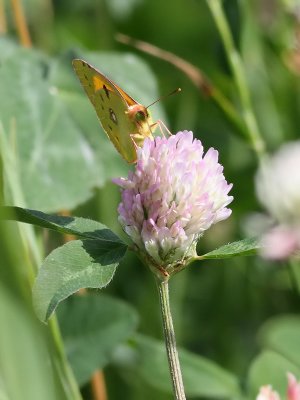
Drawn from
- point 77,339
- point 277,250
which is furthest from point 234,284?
point 277,250

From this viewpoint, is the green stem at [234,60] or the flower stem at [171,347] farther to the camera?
the green stem at [234,60]

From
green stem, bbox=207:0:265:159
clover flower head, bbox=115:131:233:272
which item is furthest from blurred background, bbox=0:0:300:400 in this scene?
clover flower head, bbox=115:131:233:272

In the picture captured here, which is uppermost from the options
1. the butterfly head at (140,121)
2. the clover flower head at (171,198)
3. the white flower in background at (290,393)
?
the butterfly head at (140,121)

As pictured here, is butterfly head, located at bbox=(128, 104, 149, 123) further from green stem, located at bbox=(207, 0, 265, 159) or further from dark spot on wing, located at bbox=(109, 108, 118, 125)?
green stem, located at bbox=(207, 0, 265, 159)

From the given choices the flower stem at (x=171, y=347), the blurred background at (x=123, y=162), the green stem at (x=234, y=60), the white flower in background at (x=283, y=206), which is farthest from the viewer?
the green stem at (x=234, y=60)

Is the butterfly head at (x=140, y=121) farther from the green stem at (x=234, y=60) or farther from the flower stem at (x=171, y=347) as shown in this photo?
the green stem at (x=234, y=60)

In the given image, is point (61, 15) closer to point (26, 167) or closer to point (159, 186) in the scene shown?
point (26, 167)

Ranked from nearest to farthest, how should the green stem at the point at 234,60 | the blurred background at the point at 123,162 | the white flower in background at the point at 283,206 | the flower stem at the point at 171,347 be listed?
the flower stem at the point at 171,347
the white flower in background at the point at 283,206
the blurred background at the point at 123,162
the green stem at the point at 234,60

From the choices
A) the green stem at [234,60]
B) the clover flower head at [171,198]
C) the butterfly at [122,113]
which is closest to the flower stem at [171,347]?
the clover flower head at [171,198]
